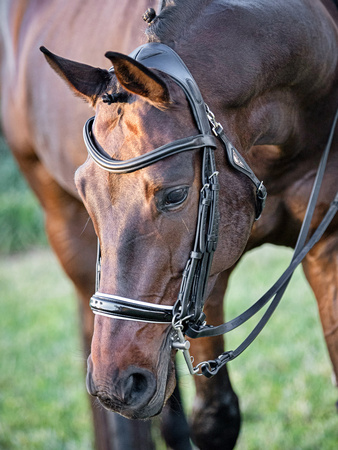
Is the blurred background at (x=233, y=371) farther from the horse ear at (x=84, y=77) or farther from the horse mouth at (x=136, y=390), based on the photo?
the horse ear at (x=84, y=77)

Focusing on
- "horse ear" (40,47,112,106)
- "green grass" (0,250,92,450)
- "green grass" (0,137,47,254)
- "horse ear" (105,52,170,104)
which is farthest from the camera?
"green grass" (0,137,47,254)

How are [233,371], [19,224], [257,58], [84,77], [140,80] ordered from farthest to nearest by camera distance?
1. [19,224]
2. [233,371]
3. [257,58]
4. [84,77]
5. [140,80]

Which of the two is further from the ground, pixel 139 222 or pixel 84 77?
pixel 84 77

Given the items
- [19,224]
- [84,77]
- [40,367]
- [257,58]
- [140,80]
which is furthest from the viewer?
[19,224]

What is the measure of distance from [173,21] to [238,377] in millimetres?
3214

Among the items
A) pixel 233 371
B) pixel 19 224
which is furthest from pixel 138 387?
pixel 19 224

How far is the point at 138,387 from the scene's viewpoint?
2.02 m

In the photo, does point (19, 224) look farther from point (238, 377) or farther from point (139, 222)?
point (139, 222)

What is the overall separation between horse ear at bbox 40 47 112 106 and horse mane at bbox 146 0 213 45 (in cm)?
21

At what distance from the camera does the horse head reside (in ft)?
6.46

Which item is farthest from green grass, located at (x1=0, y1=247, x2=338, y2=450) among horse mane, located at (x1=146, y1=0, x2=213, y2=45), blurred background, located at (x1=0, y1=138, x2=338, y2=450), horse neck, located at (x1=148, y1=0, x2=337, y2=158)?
horse mane, located at (x1=146, y1=0, x2=213, y2=45)

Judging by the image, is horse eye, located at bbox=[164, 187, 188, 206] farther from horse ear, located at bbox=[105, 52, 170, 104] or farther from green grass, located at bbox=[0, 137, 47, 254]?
green grass, located at bbox=[0, 137, 47, 254]

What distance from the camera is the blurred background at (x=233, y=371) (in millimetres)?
4148

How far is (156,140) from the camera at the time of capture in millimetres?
1997
